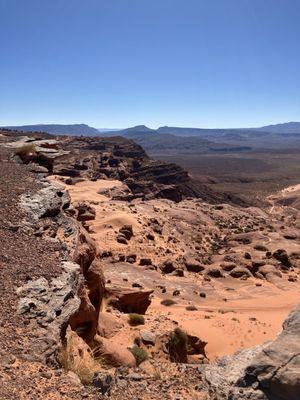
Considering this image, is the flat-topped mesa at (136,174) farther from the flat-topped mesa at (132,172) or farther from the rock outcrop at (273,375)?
the rock outcrop at (273,375)

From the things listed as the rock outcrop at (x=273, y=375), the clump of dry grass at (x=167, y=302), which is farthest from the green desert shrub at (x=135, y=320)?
the rock outcrop at (x=273, y=375)

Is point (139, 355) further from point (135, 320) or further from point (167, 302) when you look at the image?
point (167, 302)

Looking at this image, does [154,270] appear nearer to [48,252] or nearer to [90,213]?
[90,213]

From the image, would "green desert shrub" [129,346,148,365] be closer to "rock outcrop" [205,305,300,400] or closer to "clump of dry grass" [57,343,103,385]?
"clump of dry grass" [57,343,103,385]

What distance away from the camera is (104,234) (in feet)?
110

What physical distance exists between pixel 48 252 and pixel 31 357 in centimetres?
408

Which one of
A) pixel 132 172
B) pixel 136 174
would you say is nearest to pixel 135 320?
pixel 136 174

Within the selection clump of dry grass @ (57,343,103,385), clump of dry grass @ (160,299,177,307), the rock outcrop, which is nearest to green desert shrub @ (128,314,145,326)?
clump of dry grass @ (160,299,177,307)

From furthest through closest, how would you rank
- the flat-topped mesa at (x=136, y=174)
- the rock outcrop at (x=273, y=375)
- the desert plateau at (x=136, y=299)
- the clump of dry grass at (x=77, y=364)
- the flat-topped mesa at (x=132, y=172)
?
1. the flat-topped mesa at (x=132, y=172)
2. the flat-topped mesa at (x=136, y=174)
3. the clump of dry grass at (x=77, y=364)
4. the desert plateau at (x=136, y=299)
5. the rock outcrop at (x=273, y=375)

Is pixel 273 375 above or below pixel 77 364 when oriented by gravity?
above

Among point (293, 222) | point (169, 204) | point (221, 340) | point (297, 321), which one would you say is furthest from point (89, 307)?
point (293, 222)

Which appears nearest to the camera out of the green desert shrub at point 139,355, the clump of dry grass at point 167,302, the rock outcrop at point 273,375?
the rock outcrop at point 273,375

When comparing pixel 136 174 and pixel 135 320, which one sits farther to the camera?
pixel 136 174

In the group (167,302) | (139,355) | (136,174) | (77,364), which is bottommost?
(167,302)
